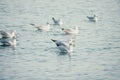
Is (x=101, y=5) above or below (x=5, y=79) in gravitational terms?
above

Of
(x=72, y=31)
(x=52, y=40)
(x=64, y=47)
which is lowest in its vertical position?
(x=64, y=47)

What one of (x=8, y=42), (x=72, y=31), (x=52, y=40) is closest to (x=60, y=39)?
(x=72, y=31)

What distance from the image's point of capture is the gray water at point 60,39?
26.4 metres

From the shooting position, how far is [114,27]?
4075cm

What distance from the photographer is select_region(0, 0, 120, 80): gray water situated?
26422mm

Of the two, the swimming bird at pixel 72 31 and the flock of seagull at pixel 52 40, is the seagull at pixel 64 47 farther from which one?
the swimming bird at pixel 72 31

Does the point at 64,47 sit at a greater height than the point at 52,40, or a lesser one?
lesser

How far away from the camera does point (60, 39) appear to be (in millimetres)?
35750

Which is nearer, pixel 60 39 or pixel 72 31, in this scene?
pixel 60 39

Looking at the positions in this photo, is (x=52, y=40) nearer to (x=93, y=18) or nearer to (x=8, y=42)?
(x=8, y=42)

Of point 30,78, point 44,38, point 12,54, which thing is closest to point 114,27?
point 44,38

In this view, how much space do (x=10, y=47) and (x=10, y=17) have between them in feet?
40.0

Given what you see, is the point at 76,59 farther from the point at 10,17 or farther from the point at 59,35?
the point at 10,17

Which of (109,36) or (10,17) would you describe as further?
(10,17)
